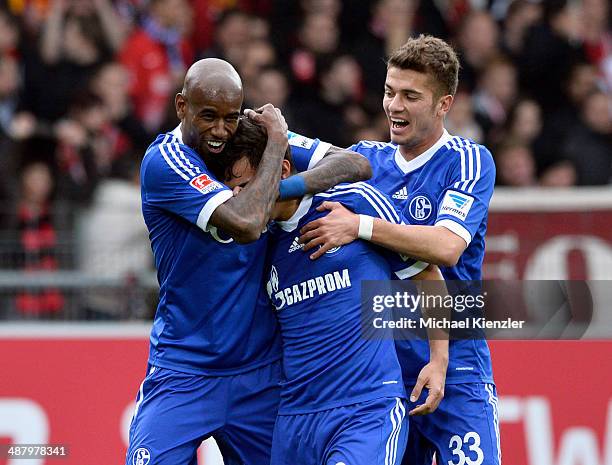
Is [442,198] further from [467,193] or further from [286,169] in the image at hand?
[286,169]

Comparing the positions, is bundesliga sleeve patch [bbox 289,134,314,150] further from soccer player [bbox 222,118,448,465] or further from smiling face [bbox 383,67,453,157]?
smiling face [bbox 383,67,453,157]

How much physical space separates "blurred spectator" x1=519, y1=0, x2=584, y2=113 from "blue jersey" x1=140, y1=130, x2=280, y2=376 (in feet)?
21.2

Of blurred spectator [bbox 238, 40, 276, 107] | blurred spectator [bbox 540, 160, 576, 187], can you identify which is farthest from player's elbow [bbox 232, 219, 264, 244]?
blurred spectator [bbox 540, 160, 576, 187]

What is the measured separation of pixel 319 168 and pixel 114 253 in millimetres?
3388

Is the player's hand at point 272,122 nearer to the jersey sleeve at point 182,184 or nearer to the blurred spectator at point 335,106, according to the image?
the jersey sleeve at point 182,184

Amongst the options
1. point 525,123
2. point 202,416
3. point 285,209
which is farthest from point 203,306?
point 525,123

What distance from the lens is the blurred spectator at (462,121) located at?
422 inches

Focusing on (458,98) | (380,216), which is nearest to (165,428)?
(380,216)

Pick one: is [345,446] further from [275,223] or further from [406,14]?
[406,14]

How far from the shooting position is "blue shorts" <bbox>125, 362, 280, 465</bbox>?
220 inches

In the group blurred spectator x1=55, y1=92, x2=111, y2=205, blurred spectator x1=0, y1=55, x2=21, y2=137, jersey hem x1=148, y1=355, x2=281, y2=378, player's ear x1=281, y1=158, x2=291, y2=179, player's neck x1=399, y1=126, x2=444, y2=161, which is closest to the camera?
player's ear x1=281, y1=158, x2=291, y2=179

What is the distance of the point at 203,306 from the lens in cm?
564

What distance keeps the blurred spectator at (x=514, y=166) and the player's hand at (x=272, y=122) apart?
5110 mm

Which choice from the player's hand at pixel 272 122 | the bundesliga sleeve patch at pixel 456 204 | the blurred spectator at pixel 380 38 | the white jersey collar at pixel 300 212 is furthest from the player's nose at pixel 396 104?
the blurred spectator at pixel 380 38
